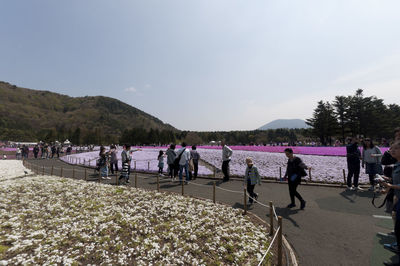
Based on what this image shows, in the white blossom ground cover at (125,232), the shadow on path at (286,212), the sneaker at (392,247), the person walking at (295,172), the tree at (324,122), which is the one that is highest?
the tree at (324,122)

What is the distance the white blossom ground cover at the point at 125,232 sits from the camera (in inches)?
180

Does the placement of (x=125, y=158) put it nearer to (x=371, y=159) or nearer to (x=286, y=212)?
(x=286, y=212)

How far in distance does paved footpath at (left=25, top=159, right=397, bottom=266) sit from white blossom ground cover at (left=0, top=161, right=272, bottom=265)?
3.47 feet

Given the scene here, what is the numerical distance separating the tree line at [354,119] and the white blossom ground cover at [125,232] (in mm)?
57908

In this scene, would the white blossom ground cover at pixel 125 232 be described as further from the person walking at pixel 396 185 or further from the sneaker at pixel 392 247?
the sneaker at pixel 392 247

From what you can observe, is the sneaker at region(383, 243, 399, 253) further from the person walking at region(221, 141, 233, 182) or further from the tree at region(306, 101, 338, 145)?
the tree at region(306, 101, 338, 145)

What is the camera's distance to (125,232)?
5.79 m

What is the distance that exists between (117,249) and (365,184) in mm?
→ 13923

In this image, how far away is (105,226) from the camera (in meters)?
6.08

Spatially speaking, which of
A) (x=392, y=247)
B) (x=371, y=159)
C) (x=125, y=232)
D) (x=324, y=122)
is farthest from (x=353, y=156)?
(x=324, y=122)

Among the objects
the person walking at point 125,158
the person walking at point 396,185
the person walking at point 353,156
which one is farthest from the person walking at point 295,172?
the person walking at point 125,158

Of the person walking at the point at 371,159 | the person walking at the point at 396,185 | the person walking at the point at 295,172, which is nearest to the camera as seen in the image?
the person walking at the point at 396,185

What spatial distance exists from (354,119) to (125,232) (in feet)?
221

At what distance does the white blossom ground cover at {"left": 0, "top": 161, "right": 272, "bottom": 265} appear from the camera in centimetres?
457
